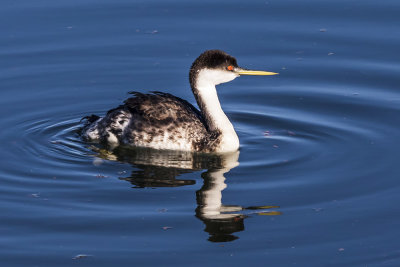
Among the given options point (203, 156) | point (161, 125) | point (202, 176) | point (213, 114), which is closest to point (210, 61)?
point (213, 114)

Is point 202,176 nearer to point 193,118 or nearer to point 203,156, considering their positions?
point 203,156

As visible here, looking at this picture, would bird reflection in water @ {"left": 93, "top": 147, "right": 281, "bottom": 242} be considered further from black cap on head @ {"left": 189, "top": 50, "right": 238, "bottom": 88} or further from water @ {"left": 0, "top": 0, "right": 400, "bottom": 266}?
black cap on head @ {"left": 189, "top": 50, "right": 238, "bottom": 88}

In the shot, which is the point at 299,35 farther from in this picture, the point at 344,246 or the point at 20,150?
the point at 344,246

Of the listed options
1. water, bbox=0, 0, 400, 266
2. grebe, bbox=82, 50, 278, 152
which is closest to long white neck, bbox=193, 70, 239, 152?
grebe, bbox=82, 50, 278, 152

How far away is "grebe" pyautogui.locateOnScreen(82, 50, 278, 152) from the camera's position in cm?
1353

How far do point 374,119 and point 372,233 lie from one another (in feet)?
14.2

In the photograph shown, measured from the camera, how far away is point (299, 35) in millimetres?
17797

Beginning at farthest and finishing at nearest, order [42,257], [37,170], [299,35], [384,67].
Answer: [299,35] → [384,67] → [37,170] → [42,257]

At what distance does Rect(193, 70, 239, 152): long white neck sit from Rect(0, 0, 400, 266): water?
0.29 m

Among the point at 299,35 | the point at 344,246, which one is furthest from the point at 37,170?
the point at 299,35

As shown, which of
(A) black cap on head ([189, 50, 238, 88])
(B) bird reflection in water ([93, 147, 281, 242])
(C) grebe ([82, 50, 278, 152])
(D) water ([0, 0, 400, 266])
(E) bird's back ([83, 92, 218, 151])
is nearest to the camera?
(D) water ([0, 0, 400, 266])

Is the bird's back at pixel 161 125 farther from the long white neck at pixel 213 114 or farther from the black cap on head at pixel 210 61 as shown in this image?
the black cap on head at pixel 210 61

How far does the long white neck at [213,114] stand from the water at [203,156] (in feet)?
0.94

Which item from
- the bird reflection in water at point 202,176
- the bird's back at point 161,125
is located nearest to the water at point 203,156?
the bird reflection in water at point 202,176
